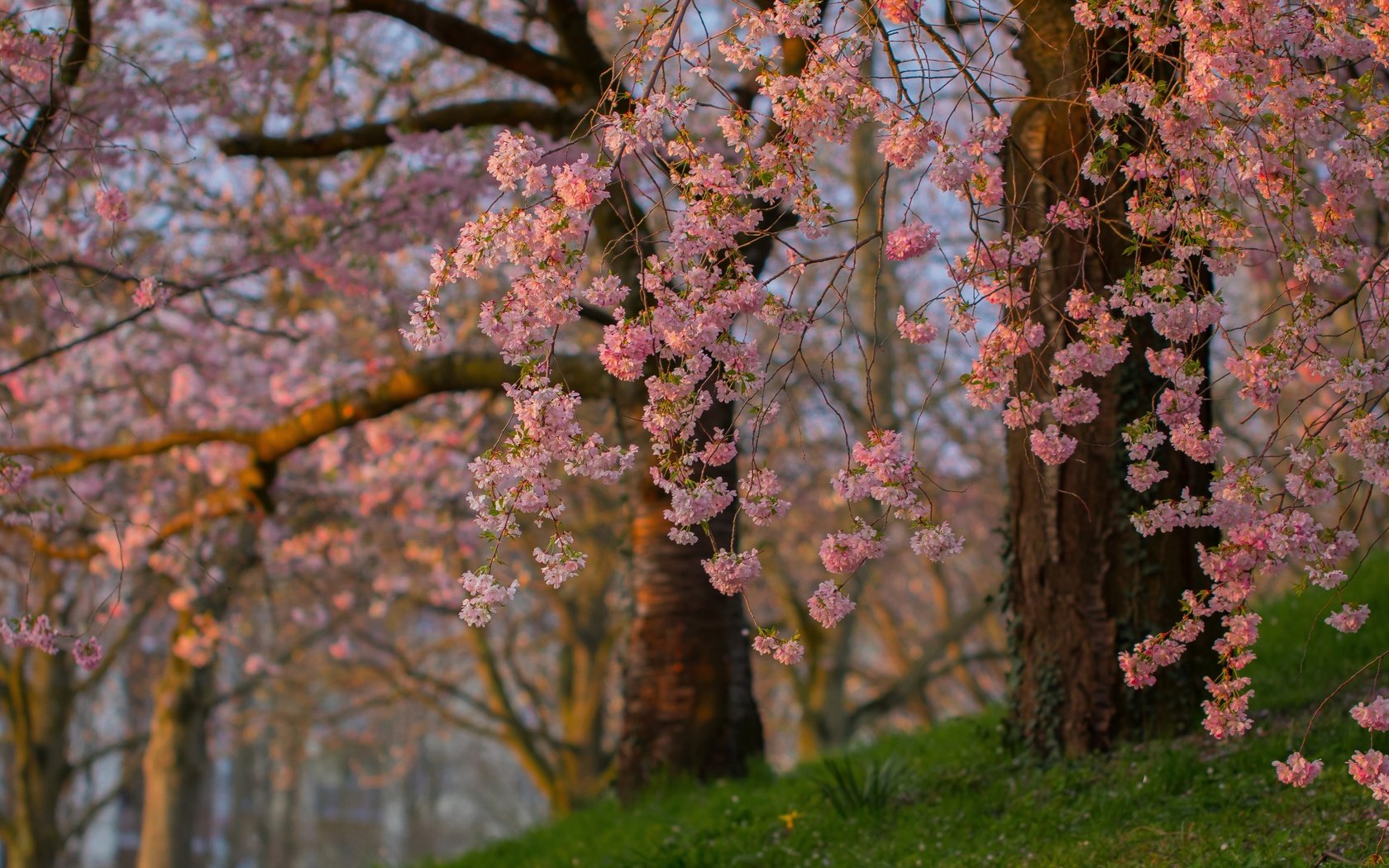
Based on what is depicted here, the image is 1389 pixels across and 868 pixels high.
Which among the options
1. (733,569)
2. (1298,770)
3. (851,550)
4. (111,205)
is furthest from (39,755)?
(1298,770)

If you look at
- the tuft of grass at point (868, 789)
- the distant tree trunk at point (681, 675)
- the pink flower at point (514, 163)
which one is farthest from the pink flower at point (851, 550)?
the distant tree trunk at point (681, 675)

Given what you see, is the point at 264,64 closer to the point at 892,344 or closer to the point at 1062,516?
the point at 1062,516

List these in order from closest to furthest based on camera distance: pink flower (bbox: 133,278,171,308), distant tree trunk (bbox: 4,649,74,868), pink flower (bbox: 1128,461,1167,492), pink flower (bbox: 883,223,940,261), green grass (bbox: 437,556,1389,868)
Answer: pink flower (bbox: 883,223,940,261), pink flower (bbox: 1128,461,1167,492), green grass (bbox: 437,556,1389,868), pink flower (bbox: 133,278,171,308), distant tree trunk (bbox: 4,649,74,868)

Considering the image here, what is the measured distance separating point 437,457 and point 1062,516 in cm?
879

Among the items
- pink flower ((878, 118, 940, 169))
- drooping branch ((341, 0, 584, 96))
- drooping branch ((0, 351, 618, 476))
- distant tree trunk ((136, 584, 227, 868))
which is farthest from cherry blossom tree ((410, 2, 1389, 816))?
distant tree trunk ((136, 584, 227, 868))

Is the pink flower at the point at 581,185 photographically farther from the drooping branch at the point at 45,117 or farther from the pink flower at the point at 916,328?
the drooping branch at the point at 45,117

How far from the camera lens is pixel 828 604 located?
3656mm

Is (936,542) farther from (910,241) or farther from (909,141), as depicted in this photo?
(909,141)

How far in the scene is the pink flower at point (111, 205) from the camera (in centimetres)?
545

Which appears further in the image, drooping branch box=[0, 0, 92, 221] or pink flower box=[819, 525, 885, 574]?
drooping branch box=[0, 0, 92, 221]

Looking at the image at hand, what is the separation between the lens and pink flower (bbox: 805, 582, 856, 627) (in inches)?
143

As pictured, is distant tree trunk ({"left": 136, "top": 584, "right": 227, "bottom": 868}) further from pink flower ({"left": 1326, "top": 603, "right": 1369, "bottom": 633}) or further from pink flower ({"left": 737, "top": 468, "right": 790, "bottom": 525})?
pink flower ({"left": 1326, "top": 603, "right": 1369, "bottom": 633})

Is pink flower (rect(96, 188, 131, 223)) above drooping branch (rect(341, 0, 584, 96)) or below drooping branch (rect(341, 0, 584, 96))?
below

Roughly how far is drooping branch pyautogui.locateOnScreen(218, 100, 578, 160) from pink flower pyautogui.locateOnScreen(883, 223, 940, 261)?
170 inches
